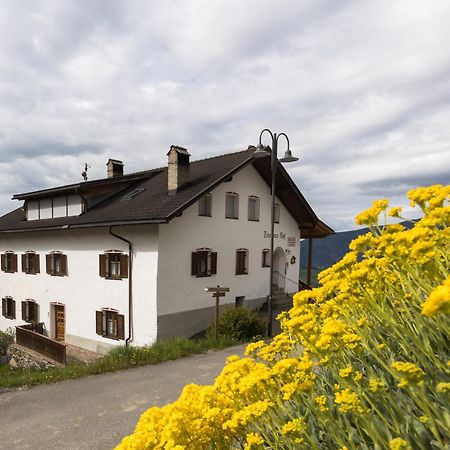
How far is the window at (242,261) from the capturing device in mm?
16562

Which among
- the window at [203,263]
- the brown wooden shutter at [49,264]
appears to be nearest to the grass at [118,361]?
the window at [203,263]

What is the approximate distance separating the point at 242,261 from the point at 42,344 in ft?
31.0

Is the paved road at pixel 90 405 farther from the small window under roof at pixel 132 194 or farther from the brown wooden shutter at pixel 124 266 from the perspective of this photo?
the small window under roof at pixel 132 194

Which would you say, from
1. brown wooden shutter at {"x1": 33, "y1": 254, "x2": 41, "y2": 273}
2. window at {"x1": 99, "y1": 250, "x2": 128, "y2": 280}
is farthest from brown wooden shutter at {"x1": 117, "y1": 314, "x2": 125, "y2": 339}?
brown wooden shutter at {"x1": 33, "y1": 254, "x2": 41, "y2": 273}

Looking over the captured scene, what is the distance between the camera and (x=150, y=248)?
1323cm

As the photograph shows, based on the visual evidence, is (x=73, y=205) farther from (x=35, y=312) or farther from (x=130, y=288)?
(x=35, y=312)

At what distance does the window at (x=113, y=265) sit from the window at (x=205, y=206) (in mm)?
3713

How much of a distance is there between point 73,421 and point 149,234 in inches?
299

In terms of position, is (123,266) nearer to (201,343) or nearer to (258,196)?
(201,343)

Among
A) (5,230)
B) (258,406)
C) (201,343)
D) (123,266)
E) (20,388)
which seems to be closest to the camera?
(258,406)

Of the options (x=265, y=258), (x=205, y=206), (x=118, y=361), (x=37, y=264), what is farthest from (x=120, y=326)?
(x=265, y=258)

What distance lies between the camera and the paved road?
5.93 m

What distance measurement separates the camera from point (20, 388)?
8430 mm

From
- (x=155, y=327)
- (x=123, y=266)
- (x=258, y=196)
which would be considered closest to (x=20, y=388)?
(x=155, y=327)
